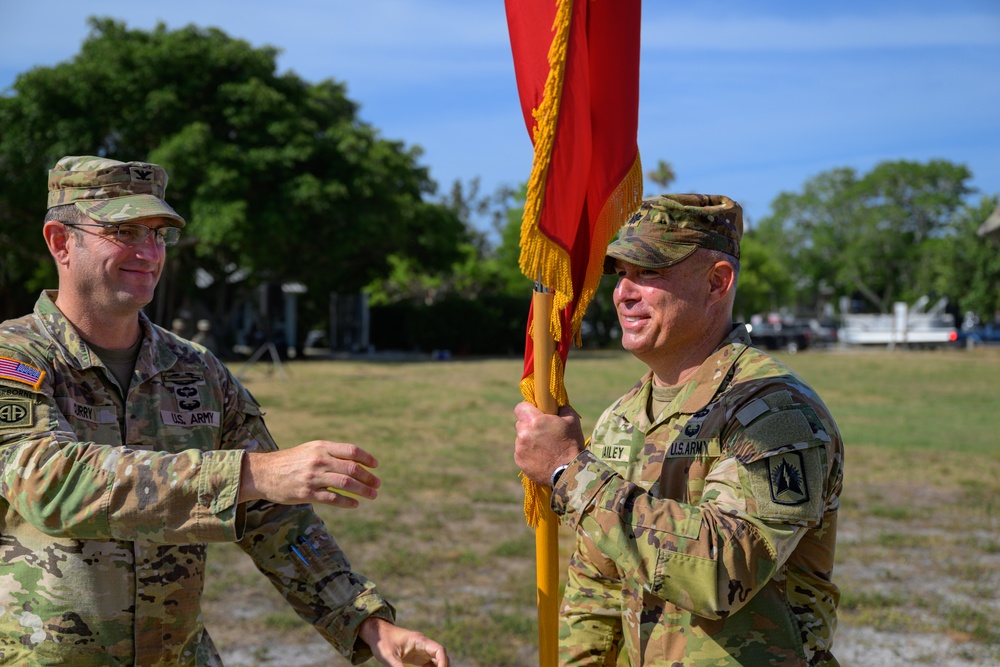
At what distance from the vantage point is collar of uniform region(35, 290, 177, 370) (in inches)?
103

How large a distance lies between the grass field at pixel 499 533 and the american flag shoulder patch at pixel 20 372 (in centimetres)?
336

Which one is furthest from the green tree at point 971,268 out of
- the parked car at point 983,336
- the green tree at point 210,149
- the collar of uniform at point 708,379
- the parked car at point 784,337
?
the collar of uniform at point 708,379

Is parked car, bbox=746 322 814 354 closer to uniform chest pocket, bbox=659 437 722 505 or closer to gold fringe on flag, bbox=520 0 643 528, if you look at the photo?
gold fringe on flag, bbox=520 0 643 528

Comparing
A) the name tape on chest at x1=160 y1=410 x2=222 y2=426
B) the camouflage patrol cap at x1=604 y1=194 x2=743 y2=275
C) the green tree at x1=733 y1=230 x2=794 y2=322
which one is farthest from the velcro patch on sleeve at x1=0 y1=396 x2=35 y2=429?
the green tree at x1=733 y1=230 x2=794 y2=322

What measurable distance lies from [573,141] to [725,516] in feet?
3.59

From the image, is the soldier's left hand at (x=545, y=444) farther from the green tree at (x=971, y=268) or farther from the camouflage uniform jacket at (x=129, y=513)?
the green tree at (x=971, y=268)

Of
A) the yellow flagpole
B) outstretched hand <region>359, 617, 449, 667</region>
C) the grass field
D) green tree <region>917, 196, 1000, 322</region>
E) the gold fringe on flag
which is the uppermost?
green tree <region>917, 196, 1000, 322</region>

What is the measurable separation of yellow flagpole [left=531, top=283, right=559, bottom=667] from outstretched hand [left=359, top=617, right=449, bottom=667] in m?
0.30

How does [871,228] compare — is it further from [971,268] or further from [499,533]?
[499,533]

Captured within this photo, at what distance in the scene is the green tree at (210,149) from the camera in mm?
25719

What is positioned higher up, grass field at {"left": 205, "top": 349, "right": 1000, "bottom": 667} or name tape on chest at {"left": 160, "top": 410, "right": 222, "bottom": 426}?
name tape on chest at {"left": 160, "top": 410, "right": 222, "bottom": 426}

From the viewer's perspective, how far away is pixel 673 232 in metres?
2.58

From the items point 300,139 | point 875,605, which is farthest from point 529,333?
point 300,139

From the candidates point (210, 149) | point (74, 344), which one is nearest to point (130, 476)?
point (74, 344)
